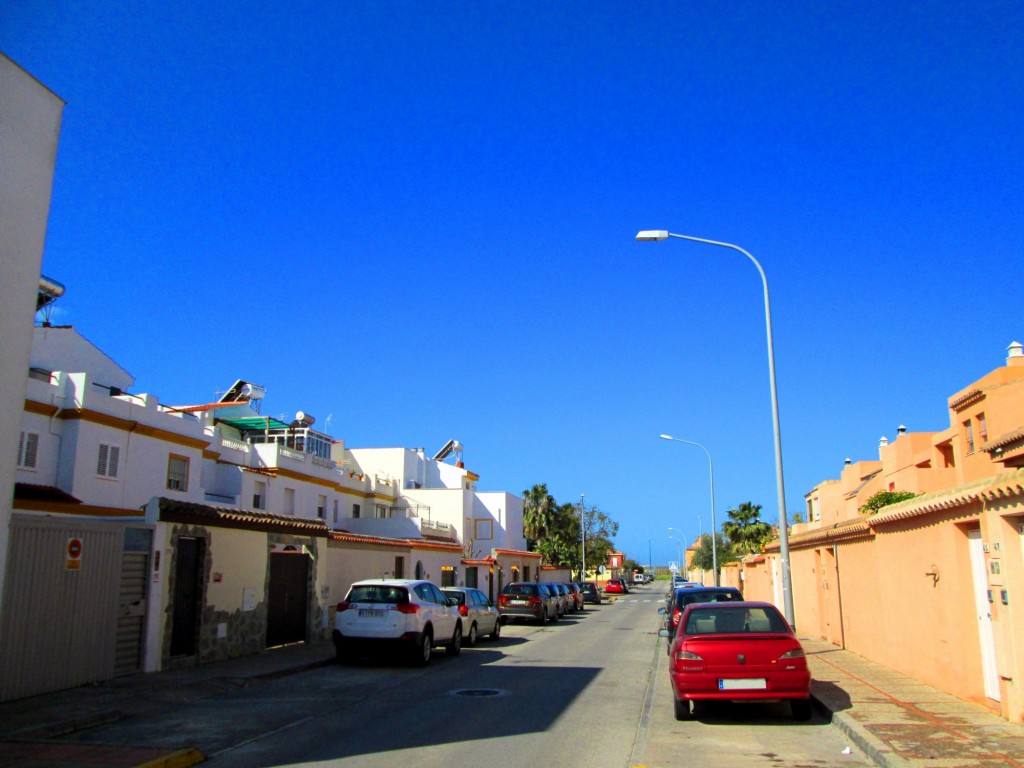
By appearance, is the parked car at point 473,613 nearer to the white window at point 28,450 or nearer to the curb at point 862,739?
the curb at point 862,739

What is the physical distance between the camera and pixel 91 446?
26562mm

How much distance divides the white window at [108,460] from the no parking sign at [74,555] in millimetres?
15172

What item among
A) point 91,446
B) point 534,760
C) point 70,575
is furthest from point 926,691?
point 91,446

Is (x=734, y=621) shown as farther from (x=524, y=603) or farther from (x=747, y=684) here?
(x=524, y=603)

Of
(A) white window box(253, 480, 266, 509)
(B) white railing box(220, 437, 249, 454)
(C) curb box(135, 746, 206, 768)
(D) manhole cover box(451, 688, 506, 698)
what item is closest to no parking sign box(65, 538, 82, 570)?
(C) curb box(135, 746, 206, 768)

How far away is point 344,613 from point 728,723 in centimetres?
929

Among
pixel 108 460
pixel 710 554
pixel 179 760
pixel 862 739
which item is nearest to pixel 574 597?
pixel 108 460

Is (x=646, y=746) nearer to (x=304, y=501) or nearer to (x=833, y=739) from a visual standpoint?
(x=833, y=739)

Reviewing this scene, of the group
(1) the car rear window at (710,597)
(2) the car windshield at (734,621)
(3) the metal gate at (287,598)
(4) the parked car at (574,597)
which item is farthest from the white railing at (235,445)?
(2) the car windshield at (734,621)

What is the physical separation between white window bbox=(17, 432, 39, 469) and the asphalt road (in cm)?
1359

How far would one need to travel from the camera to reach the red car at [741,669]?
1037cm

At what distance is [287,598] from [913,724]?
15216 millimetres

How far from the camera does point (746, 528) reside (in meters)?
70.4

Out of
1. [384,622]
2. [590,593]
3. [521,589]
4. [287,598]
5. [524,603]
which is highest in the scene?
[287,598]
